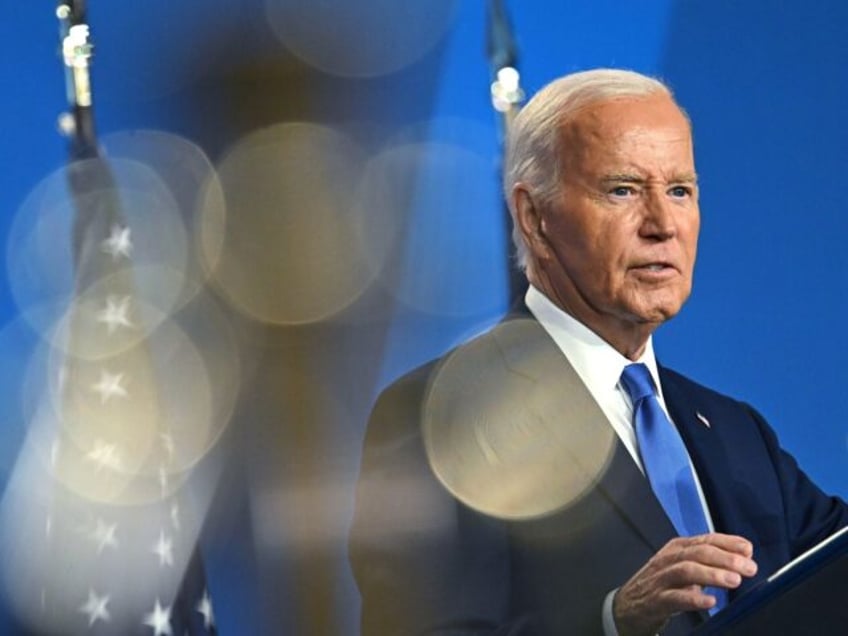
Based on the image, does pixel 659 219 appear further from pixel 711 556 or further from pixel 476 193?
pixel 711 556

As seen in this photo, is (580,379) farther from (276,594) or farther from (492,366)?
(276,594)

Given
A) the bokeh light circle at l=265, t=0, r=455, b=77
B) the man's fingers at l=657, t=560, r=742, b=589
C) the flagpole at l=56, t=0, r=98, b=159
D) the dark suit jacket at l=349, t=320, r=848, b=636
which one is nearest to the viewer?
the man's fingers at l=657, t=560, r=742, b=589

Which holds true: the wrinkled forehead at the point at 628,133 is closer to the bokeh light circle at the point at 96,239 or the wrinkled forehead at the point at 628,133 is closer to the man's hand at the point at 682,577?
the man's hand at the point at 682,577

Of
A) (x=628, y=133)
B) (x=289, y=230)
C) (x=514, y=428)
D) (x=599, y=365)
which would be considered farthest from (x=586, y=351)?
(x=289, y=230)

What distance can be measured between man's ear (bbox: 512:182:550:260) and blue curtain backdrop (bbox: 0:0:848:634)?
342 millimetres

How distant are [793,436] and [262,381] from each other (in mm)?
799

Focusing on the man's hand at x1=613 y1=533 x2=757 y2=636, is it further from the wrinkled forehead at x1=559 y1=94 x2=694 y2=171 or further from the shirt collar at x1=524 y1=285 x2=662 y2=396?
the wrinkled forehead at x1=559 y1=94 x2=694 y2=171

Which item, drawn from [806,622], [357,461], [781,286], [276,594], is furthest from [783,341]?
[806,622]

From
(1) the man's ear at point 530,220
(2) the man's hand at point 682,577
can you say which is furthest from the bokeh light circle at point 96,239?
(2) the man's hand at point 682,577

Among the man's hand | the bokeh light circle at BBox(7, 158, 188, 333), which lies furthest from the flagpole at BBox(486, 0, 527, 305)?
the man's hand

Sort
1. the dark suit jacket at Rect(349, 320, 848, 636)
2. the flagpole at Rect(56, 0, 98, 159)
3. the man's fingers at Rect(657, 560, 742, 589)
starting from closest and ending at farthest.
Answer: the man's fingers at Rect(657, 560, 742, 589), the dark suit jacket at Rect(349, 320, 848, 636), the flagpole at Rect(56, 0, 98, 159)

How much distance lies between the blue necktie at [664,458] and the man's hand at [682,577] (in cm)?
31

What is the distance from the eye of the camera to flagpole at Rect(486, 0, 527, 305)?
83.6 inches

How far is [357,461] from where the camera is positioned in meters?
2.16
